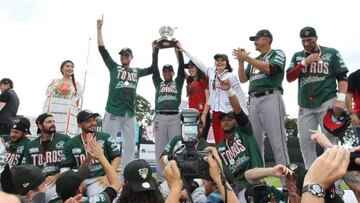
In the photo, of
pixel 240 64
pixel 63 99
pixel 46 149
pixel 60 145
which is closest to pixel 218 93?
pixel 240 64

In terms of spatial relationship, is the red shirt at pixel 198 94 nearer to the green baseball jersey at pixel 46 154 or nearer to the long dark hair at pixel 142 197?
the green baseball jersey at pixel 46 154

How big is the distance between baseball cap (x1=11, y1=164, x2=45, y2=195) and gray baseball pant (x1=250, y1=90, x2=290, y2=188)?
308 centimetres

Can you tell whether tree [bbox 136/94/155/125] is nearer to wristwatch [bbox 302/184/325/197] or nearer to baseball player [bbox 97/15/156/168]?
baseball player [bbox 97/15/156/168]

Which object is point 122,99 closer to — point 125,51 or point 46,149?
point 125,51

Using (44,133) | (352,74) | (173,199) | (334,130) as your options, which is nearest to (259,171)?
(334,130)

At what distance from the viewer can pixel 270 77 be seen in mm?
5812

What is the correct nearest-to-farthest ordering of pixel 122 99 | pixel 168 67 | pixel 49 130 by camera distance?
pixel 49 130 → pixel 122 99 → pixel 168 67

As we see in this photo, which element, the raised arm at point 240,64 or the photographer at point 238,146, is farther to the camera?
the raised arm at point 240,64

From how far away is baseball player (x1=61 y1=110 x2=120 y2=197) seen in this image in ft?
19.2

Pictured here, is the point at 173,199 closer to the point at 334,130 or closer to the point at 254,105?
the point at 334,130

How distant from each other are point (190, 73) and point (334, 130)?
139 inches

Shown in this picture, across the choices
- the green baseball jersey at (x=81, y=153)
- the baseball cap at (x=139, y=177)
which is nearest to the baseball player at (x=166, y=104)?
the green baseball jersey at (x=81, y=153)

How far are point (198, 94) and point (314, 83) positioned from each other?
2456 millimetres

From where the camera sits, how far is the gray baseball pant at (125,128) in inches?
294
